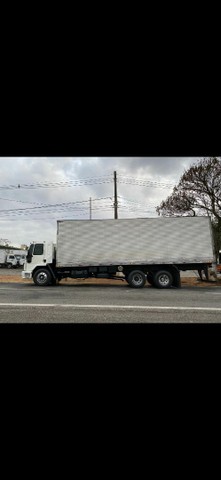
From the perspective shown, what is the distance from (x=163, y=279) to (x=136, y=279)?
1.45m

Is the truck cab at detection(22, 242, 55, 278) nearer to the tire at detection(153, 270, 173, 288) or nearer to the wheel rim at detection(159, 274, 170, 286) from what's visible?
the tire at detection(153, 270, 173, 288)

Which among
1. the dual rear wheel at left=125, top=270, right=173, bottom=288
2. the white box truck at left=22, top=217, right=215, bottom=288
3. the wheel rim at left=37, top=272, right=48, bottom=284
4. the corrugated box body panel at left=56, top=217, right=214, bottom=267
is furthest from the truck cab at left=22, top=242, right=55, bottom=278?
the dual rear wheel at left=125, top=270, right=173, bottom=288

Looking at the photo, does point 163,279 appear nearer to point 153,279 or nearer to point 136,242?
point 153,279

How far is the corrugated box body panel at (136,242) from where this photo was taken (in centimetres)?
1520

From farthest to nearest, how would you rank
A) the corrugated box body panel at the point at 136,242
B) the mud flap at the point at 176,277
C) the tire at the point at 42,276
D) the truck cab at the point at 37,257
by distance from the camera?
the tire at the point at 42,276 → the truck cab at the point at 37,257 → the mud flap at the point at 176,277 → the corrugated box body panel at the point at 136,242

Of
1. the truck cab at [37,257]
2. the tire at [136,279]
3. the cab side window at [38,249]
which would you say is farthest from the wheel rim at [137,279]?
the cab side window at [38,249]

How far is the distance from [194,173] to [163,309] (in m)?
15.6

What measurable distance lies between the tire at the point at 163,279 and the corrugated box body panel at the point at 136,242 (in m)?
0.71

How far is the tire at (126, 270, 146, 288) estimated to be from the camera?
15383 mm

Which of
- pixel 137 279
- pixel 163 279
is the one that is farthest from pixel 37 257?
pixel 163 279

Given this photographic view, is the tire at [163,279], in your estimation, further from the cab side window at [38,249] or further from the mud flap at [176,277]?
the cab side window at [38,249]
